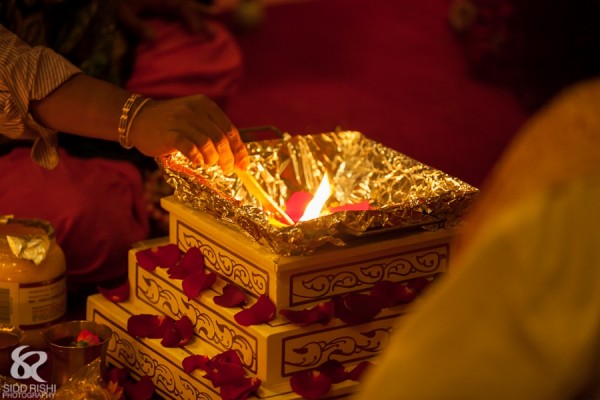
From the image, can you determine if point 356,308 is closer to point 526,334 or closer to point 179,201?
point 179,201

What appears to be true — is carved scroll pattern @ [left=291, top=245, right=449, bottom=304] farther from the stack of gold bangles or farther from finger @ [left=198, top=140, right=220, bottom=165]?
the stack of gold bangles

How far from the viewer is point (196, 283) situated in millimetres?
1287

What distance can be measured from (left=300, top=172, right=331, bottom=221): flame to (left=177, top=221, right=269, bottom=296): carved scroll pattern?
12 cm

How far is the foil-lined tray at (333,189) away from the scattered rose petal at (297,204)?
1.4 inches

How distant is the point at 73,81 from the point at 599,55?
986 millimetres

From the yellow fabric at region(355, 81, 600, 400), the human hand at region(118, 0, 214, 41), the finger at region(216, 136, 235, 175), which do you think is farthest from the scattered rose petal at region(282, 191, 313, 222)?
the human hand at region(118, 0, 214, 41)

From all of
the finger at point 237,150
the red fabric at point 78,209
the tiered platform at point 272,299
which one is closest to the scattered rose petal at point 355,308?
the tiered platform at point 272,299

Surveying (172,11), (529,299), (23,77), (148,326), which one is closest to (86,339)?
(148,326)

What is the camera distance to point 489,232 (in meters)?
0.60

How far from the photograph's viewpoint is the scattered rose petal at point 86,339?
1.29 metres

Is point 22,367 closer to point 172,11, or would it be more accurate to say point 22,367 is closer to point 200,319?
point 200,319

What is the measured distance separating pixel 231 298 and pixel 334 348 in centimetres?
15

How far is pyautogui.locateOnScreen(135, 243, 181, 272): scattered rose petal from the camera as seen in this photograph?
1367 millimetres

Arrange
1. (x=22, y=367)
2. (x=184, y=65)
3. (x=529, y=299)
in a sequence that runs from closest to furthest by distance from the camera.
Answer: (x=529, y=299) < (x=22, y=367) < (x=184, y=65)
